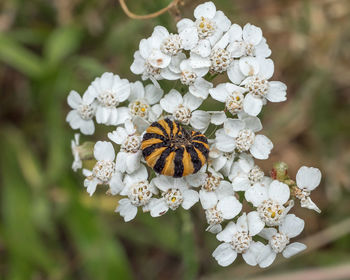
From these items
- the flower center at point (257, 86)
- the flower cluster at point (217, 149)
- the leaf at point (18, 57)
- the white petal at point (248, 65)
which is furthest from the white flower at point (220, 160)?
the leaf at point (18, 57)

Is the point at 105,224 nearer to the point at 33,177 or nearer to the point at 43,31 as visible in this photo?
the point at 33,177

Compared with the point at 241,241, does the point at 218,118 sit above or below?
above

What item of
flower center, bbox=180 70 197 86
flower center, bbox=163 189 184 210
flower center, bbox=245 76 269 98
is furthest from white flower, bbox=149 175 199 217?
flower center, bbox=245 76 269 98

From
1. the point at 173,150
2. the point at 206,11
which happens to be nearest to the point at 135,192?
the point at 173,150

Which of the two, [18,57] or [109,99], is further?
[18,57]

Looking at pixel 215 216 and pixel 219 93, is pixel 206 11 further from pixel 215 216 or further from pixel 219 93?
pixel 215 216

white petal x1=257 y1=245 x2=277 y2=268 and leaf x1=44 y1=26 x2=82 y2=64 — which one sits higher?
leaf x1=44 y1=26 x2=82 y2=64

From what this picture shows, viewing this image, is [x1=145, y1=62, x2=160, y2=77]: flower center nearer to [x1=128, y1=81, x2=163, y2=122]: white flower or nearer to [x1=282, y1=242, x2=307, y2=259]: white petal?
[x1=128, y1=81, x2=163, y2=122]: white flower
